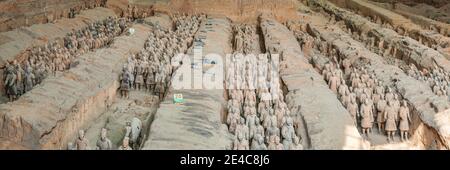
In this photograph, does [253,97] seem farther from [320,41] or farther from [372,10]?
[372,10]

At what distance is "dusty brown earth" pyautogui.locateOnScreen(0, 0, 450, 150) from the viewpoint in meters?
9.18

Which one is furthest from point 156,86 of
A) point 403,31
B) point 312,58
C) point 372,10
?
point 372,10

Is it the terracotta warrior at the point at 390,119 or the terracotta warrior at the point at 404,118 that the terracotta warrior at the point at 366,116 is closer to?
the terracotta warrior at the point at 390,119

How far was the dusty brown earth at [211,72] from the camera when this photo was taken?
9180mm

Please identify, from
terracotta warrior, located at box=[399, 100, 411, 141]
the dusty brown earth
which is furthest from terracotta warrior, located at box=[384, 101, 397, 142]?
the dusty brown earth

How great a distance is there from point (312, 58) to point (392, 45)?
2.84m

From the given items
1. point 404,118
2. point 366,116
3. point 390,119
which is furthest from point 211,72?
point 404,118

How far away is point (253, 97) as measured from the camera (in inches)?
456

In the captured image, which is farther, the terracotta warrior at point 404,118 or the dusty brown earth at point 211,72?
the terracotta warrior at point 404,118

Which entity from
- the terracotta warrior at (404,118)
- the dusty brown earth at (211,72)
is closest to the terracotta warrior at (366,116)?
the dusty brown earth at (211,72)

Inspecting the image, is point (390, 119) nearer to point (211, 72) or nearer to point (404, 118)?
point (404, 118)

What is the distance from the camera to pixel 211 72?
12953 millimetres

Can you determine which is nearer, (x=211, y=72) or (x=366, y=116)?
(x=366, y=116)

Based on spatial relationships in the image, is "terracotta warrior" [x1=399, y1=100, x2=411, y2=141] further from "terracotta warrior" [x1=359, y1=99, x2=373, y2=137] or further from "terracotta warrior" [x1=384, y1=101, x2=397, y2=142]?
"terracotta warrior" [x1=359, y1=99, x2=373, y2=137]
